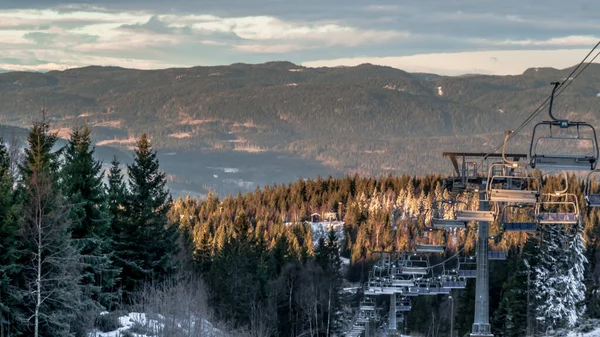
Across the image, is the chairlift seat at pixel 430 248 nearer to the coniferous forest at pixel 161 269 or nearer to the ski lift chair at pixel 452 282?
the ski lift chair at pixel 452 282

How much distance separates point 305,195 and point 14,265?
156737mm

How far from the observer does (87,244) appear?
149 ft

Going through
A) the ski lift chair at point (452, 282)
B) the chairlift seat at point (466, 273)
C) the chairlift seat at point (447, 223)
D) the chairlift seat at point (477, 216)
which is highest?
the chairlift seat at point (477, 216)

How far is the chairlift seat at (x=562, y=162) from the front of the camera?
24.4m

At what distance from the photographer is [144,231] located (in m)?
55.1

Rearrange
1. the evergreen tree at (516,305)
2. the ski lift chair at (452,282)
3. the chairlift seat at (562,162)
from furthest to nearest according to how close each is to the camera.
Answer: the evergreen tree at (516,305) < the ski lift chair at (452,282) < the chairlift seat at (562,162)

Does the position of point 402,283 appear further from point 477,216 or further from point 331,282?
point 477,216

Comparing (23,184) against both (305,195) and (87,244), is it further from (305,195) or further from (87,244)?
(305,195)

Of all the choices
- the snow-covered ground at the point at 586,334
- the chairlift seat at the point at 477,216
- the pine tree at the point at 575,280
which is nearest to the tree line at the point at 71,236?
the chairlift seat at the point at 477,216

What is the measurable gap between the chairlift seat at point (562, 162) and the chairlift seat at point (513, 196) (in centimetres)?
632

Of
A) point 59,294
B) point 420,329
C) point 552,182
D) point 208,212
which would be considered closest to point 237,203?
point 208,212

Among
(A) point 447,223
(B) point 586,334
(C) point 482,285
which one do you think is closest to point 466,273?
(A) point 447,223

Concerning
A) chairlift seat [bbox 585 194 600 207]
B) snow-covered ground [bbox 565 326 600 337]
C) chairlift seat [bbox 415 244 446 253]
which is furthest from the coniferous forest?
chairlift seat [bbox 585 194 600 207]

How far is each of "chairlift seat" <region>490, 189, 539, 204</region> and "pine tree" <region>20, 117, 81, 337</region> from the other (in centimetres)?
1532
